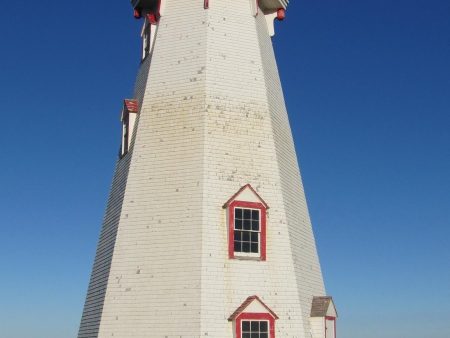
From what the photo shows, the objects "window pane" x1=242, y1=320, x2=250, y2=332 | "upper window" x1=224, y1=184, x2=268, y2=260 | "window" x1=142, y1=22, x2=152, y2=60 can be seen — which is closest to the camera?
"window pane" x1=242, y1=320, x2=250, y2=332

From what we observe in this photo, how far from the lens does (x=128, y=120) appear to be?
1881cm

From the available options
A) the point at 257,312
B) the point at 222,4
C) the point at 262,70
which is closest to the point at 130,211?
the point at 257,312

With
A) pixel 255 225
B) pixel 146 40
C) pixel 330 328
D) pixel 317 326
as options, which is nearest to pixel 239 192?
pixel 255 225

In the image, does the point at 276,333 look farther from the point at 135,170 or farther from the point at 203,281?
the point at 135,170

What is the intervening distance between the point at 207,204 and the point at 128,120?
14.8 feet

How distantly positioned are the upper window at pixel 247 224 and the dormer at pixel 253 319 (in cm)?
132

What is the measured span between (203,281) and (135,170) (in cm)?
404

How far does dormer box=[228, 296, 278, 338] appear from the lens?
1507 cm

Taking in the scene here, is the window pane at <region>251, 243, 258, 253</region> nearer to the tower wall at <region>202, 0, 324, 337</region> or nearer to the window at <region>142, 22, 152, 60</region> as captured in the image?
the tower wall at <region>202, 0, 324, 337</region>

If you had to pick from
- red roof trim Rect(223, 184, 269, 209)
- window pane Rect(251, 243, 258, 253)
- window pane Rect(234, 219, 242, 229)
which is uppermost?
red roof trim Rect(223, 184, 269, 209)

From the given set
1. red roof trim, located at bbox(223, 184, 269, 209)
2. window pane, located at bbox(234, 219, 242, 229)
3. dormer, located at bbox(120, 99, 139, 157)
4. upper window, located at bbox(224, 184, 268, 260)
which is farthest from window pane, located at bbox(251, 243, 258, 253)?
dormer, located at bbox(120, 99, 139, 157)

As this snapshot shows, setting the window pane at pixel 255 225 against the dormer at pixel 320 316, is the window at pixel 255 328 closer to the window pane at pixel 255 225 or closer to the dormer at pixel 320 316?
the dormer at pixel 320 316

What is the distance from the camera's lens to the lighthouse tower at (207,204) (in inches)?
605

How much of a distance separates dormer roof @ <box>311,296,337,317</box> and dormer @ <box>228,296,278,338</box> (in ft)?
5.66
